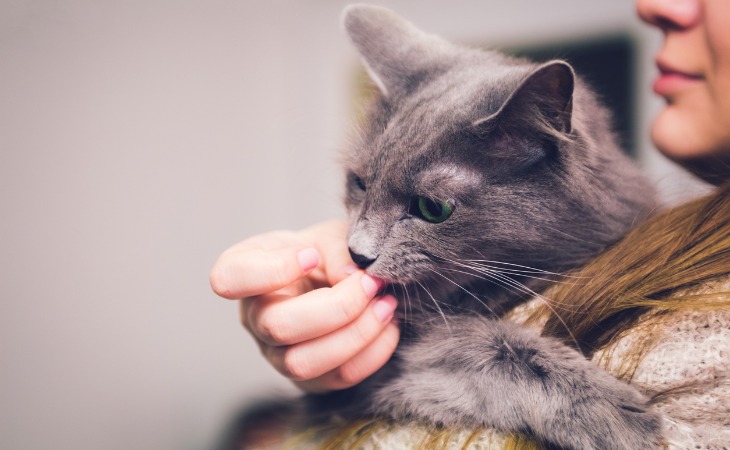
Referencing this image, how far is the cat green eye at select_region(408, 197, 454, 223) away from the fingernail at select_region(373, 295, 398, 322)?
0.14m

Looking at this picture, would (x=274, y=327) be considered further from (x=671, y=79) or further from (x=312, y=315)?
(x=671, y=79)

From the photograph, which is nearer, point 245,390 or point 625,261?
point 625,261

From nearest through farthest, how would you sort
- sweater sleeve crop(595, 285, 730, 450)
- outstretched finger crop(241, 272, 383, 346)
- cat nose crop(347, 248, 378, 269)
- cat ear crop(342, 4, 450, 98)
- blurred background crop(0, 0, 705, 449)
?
1. sweater sleeve crop(595, 285, 730, 450)
2. outstretched finger crop(241, 272, 383, 346)
3. cat nose crop(347, 248, 378, 269)
4. cat ear crop(342, 4, 450, 98)
5. blurred background crop(0, 0, 705, 449)

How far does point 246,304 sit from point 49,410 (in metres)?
1.28

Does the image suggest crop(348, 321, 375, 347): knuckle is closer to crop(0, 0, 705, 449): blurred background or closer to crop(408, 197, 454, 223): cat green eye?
crop(408, 197, 454, 223): cat green eye

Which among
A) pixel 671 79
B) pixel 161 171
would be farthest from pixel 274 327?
pixel 161 171

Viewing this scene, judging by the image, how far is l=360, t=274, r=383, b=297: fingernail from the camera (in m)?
0.78

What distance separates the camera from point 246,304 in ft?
3.02

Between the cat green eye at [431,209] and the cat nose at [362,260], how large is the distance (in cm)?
10

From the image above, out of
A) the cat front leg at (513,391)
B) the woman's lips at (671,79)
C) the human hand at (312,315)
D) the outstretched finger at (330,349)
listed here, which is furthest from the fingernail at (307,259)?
the woman's lips at (671,79)

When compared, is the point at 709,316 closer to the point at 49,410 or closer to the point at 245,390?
the point at 49,410

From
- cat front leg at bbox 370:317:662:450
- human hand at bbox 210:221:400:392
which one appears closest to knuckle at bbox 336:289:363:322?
human hand at bbox 210:221:400:392

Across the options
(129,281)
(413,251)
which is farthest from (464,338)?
(129,281)

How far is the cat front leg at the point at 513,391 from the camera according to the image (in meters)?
0.64
